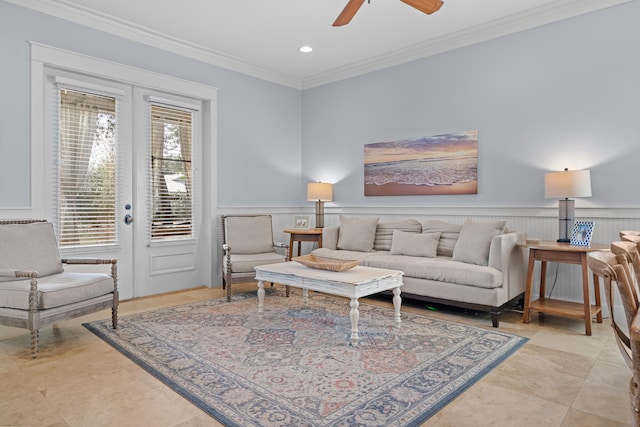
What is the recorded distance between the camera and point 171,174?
4801 millimetres

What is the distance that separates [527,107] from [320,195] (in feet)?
8.69

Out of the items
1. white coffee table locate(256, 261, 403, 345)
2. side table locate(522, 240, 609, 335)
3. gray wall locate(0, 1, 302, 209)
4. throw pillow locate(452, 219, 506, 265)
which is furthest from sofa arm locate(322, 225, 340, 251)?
side table locate(522, 240, 609, 335)

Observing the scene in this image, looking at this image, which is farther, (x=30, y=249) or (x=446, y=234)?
(x=446, y=234)

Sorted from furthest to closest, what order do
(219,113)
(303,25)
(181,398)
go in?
(219,113)
(303,25)
(181,398)

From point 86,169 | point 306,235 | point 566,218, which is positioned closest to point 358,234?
point 306,235

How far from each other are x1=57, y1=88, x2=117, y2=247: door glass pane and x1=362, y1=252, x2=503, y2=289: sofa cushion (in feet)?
9.21

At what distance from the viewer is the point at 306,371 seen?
2500mm

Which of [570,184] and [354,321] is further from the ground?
[570,184]

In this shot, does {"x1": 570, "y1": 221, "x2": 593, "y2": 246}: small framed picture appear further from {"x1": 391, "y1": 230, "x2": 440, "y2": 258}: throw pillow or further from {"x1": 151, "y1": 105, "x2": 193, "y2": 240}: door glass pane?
{"x1": 151, "y1": 105, "x2": 193, "y2": 240}: door glass pane

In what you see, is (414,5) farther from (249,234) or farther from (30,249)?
(30,249)

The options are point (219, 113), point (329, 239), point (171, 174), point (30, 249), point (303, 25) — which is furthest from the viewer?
point (219, 113)

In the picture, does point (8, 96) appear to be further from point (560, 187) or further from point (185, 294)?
point (560, 187)

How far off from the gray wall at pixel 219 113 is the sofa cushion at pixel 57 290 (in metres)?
1.05

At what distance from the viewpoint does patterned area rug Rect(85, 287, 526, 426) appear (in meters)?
2.05
